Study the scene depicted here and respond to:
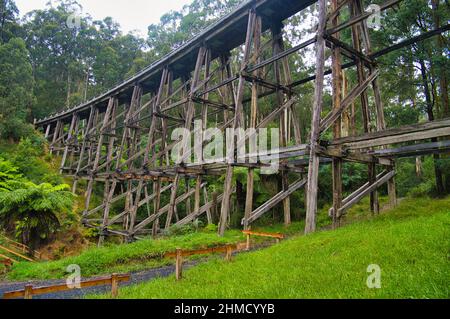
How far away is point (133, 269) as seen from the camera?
7.88 metres

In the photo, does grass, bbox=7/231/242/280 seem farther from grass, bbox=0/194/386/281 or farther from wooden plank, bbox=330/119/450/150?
wooden plank, bbox=330/119/450/150

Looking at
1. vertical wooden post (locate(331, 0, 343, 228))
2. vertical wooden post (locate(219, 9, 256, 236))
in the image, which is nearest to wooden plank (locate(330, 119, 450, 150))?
vertical wooden post (locate(331, 0, 343, 228))

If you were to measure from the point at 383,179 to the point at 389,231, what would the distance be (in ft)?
13.1

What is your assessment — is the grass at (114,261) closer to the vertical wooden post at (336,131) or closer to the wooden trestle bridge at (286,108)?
the wooden trestle bridge at (286,108)

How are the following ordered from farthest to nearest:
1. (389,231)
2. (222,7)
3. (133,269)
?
(222,7) → (133,269) → (389,231)

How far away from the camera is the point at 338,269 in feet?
14.7

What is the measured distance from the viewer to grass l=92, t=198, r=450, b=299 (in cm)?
358

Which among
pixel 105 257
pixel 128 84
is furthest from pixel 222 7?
pixel 105 257

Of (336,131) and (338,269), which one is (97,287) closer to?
(338,269)

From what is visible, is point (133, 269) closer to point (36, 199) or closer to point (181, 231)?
point (181, 231)

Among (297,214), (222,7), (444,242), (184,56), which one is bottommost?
(444,242)

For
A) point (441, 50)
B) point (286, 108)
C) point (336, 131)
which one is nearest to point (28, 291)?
point (336, 131)

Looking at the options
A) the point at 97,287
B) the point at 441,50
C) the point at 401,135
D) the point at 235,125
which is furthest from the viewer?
the point at 441,50

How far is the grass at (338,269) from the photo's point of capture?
3.58m
